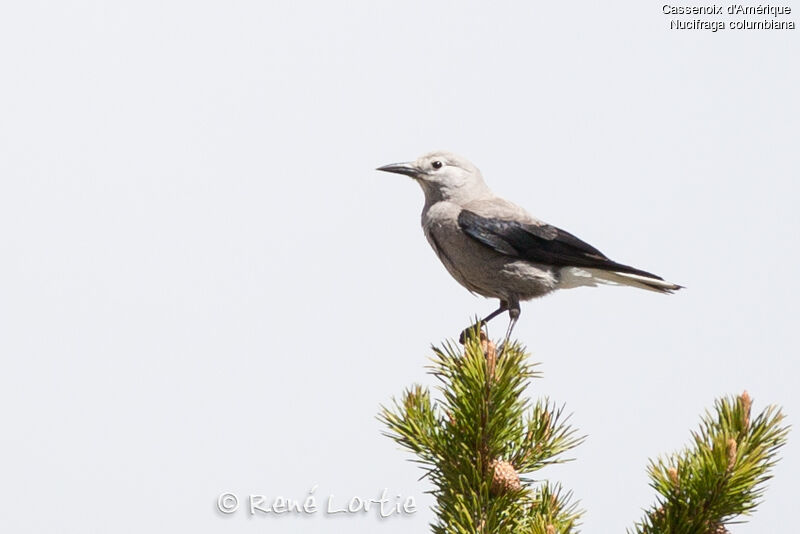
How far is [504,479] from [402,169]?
13.9ft

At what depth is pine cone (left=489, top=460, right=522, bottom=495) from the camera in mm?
3047

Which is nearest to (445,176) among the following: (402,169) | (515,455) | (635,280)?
(402,169)

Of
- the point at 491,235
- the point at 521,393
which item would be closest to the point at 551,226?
the point at 491,235

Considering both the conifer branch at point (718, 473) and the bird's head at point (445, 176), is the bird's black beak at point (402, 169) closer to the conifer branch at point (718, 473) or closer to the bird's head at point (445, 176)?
the bird's head at point (445, 176)

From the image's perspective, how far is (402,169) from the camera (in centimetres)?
704

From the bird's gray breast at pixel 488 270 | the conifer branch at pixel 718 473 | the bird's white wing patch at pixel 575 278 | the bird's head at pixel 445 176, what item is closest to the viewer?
the conifer branch at pixel 718 473

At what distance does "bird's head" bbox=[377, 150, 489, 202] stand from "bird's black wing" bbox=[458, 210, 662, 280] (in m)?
0.58

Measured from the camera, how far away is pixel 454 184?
687 cm

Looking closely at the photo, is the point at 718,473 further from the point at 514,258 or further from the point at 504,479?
the point at 514,258

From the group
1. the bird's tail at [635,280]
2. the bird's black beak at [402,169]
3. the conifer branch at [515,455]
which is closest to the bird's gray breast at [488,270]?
the bird's tail at [635,280]

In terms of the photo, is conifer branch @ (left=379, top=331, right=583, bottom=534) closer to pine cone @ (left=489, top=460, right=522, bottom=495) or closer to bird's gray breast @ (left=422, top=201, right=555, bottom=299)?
pine cone @ (left=489, top=460, right=522, bottom=495)

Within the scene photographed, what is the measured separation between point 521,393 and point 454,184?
3763 millimetres

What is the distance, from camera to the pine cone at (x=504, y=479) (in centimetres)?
305

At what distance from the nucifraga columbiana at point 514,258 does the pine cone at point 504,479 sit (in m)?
3.04
